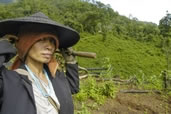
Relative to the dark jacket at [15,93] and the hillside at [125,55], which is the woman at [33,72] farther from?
the hillside at [125,55]

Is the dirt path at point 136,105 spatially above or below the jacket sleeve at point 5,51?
below

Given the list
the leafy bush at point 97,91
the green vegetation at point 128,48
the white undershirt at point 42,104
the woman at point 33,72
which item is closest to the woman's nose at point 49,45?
the woman at point 33,72

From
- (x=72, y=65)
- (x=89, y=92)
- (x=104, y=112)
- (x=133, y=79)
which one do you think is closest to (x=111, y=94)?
(x=89, y=92)

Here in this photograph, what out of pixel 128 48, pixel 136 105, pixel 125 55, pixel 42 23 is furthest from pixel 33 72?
pixel 128 48

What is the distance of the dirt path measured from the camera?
4477 millimetres

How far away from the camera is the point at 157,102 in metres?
5.16

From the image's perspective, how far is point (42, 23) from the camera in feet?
4.42

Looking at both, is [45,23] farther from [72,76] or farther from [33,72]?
[72,76]

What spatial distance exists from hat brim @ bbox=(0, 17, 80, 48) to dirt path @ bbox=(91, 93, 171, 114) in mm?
2842

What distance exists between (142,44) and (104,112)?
20434 millimetres

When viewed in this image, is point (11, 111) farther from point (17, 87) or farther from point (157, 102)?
point (157, 102)

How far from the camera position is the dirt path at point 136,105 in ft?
14.7

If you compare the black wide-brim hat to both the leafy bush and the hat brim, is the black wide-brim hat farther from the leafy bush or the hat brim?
the leafy bush

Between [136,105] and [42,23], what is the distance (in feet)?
13.0
